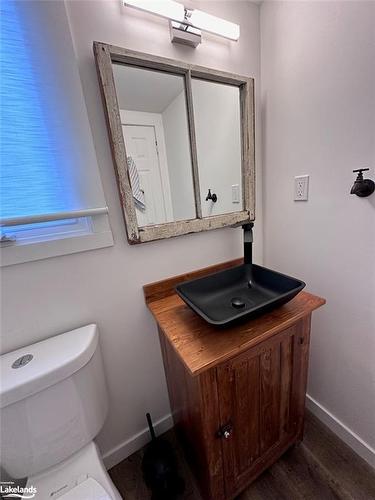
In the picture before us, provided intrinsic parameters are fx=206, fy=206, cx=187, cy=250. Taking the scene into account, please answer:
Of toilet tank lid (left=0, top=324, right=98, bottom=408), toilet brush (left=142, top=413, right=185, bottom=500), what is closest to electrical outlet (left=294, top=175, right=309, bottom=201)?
toilet tank lid (left=0, top=324, right=98, bottom=408)

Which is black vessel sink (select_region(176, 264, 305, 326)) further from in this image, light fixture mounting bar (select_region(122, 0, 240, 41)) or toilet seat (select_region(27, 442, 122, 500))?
light fixture mounting bar (select_region(122, 0, 240, 41))

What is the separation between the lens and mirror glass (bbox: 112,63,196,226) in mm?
847

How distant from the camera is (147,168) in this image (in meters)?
0.93

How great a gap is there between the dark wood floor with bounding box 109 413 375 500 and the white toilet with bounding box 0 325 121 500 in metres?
0.45

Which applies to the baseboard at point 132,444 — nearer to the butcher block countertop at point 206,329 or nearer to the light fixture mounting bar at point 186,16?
the butcher block countertop at point 206,329

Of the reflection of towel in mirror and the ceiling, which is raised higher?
the ceiling

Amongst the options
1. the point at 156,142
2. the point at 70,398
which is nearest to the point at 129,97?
the point at 156,142

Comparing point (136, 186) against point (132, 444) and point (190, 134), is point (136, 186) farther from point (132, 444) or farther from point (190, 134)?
point (132, 444)

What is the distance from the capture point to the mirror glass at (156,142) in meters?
0.85

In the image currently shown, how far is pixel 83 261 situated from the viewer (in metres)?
0.85

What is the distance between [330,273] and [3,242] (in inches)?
54.1

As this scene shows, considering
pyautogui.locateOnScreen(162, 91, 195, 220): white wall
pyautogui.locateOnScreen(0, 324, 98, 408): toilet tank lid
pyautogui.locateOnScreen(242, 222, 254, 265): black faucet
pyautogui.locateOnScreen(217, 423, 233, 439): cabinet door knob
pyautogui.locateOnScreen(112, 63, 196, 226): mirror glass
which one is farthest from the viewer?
pyautogui.locateOnScreen(242, 222, 254, 265): black faucet

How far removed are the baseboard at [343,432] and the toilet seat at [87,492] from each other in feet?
3.82

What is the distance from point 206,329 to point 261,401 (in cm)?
39
